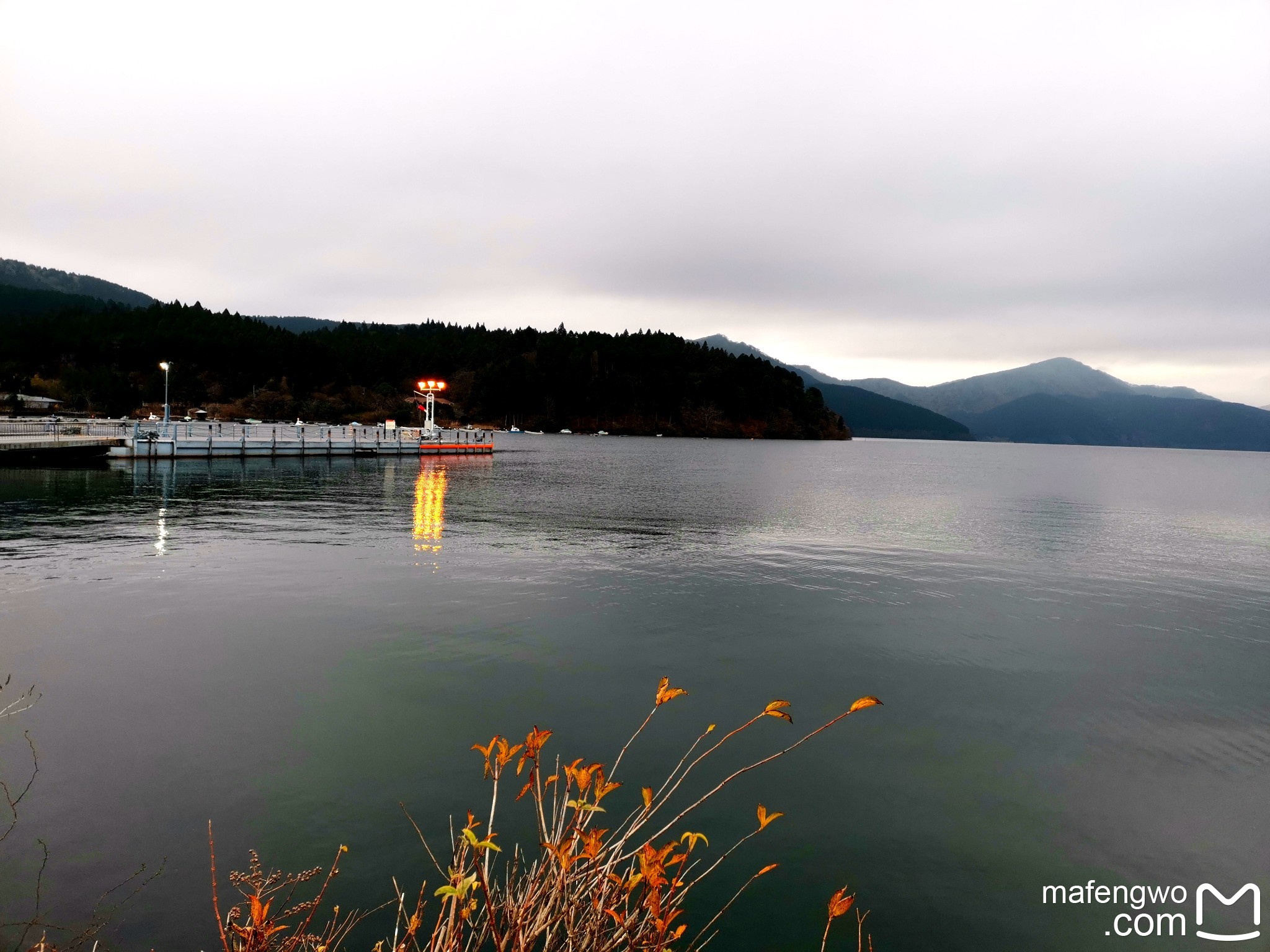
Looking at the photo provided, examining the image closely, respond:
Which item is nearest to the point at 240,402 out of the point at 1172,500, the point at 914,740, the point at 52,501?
the point at 52,501

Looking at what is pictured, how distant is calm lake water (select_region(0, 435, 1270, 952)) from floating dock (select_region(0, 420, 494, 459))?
3233 centimetres

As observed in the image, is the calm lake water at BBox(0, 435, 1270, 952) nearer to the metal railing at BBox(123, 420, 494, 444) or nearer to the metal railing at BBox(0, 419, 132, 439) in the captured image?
the metal railing at BBox(123, 420, 494, 444)

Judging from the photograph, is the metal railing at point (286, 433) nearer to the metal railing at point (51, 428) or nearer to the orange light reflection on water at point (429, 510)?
the metal railing at point (51, 428)

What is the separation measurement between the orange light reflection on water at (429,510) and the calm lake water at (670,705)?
458mm

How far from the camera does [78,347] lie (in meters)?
165

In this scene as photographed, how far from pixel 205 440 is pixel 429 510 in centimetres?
3489

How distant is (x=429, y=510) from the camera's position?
119 ft

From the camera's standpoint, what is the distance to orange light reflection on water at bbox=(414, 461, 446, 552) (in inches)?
1038

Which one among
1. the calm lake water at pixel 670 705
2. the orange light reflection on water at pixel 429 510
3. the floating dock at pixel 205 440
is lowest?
the calm lake water at pixel 670 705

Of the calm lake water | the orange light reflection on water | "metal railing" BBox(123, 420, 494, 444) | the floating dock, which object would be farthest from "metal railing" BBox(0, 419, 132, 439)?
the calm lake water

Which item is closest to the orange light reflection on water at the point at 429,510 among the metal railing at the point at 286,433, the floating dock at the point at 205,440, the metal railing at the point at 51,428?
the floating dock at the point at 205,440

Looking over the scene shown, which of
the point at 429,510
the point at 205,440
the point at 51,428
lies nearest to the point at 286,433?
the point at 205,440

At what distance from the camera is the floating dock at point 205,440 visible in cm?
5444

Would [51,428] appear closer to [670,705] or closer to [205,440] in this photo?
[205,440]
